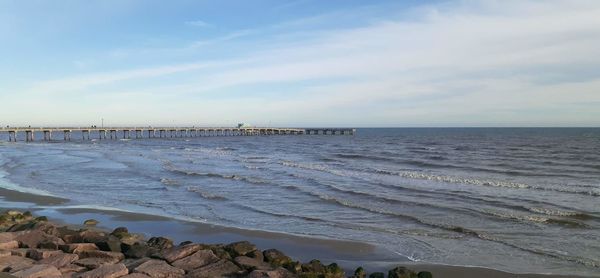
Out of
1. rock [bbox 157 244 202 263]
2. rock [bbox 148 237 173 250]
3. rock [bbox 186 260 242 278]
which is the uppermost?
rock [bbox 157 244 202 263]

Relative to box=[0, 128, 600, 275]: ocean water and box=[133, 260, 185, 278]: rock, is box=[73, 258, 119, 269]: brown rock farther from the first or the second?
box=[0, 128, 600, 275]: ocean water

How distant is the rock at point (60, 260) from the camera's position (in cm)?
785

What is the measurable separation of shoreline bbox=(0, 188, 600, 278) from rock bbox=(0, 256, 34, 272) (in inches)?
158

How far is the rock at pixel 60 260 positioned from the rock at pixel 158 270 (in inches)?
48.9

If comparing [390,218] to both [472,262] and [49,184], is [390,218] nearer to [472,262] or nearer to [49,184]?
[472,262]

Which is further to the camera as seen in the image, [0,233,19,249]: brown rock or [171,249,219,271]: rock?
[0,233,19,249]: brown rock

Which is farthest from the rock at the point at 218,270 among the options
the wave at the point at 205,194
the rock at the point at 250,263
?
the wave at the point at 205,194

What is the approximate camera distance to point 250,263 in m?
8.41

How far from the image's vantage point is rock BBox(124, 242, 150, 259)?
8719 millimetres

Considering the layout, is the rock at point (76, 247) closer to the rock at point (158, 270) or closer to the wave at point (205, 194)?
the rock at point (158, 270)

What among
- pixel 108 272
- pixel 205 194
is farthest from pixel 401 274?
pixel 205 194

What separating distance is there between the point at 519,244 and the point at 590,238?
1981mm

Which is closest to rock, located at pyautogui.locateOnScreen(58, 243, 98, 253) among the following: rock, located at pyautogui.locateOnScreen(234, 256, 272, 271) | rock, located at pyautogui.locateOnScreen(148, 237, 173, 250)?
rock, located at pyautogui.locateOnScreen(148, 237, 173, 250)

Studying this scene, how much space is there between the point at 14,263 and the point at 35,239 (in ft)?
6.02
